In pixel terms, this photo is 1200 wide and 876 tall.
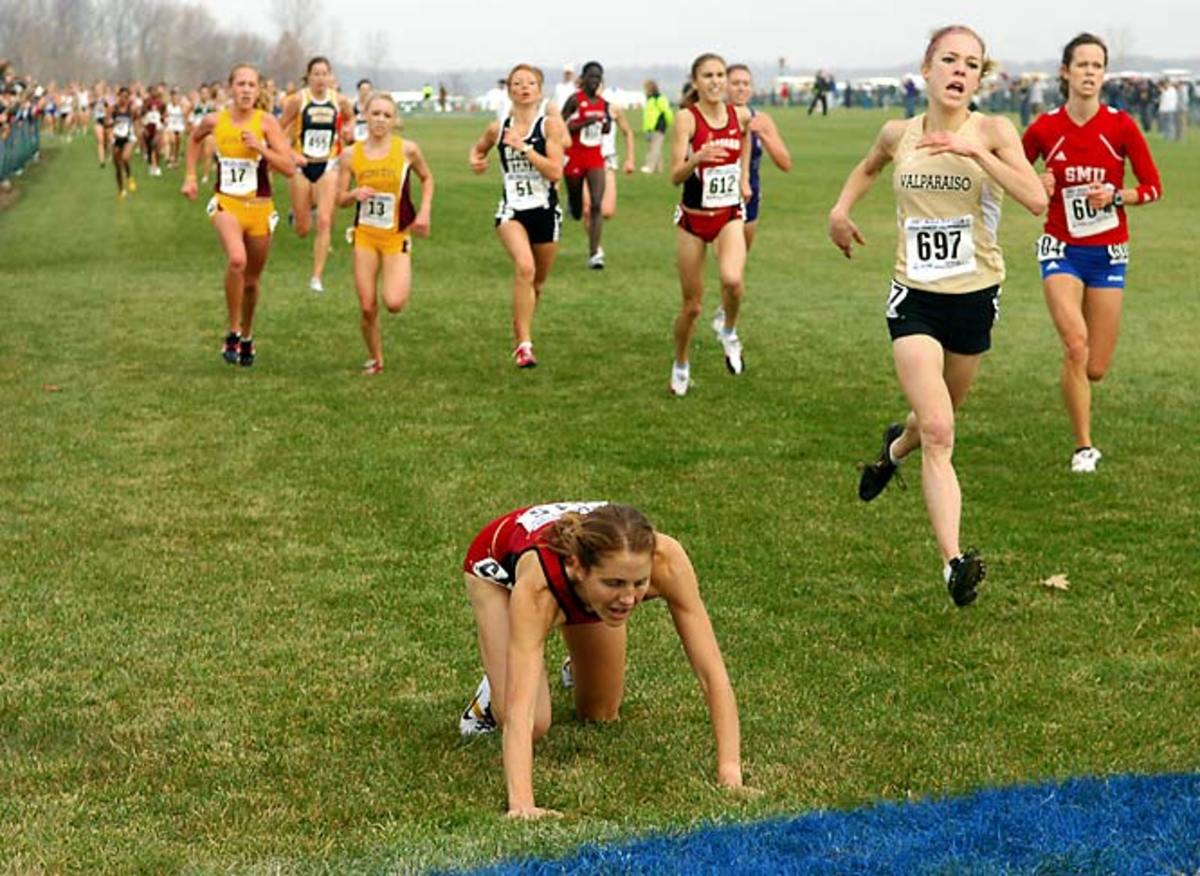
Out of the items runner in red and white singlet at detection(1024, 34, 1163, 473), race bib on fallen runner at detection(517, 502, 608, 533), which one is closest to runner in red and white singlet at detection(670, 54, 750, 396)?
runner in red and white singlet at detection(1024, 34, 1163, 473)

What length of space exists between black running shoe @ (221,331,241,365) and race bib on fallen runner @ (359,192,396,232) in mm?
1705

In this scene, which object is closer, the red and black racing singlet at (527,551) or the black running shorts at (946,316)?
the red and black racing singlet at (527,551)

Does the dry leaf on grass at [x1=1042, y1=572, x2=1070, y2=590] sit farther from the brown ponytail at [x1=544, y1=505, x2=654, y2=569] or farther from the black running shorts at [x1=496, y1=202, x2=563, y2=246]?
the black running shorts at [x1=496, y1=202, x2=563, y2=246]

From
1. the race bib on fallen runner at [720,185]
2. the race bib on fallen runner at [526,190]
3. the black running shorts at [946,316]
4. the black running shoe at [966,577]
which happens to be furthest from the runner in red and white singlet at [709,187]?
Answer: the black running shoe at [966,577]

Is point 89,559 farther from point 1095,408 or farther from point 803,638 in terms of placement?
point 1095,408

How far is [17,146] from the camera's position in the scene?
145 feet

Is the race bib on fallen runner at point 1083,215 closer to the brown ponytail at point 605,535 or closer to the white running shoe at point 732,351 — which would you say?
the white running shoe at point 732,351

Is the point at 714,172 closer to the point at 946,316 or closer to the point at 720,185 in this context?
the point at 720,185

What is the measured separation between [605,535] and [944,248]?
3.51 metres

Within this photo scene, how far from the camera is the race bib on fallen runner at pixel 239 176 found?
15.3 metres

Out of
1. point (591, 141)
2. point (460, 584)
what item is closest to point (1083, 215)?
point (460, 584)

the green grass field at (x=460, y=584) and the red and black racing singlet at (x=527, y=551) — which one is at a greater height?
the red and black racing singlet at (x=527, y=551)

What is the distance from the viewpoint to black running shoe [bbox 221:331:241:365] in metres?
15.9

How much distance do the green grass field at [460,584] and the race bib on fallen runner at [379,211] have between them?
1.18m
